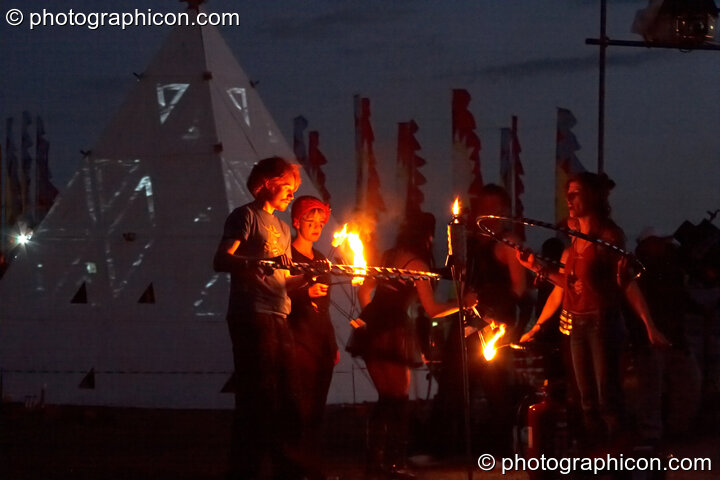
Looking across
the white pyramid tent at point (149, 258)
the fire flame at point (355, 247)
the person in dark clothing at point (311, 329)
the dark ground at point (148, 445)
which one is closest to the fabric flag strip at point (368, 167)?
the white pyramid tent at point (149, 258)

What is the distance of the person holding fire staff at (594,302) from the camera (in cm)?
746

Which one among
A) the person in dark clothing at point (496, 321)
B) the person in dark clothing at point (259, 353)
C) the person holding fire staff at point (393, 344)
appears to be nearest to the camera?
the person in dark clothing at point (259, 353)

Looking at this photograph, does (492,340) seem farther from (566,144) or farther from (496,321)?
(566,144)

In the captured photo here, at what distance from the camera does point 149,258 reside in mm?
15078

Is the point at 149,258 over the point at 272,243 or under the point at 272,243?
over

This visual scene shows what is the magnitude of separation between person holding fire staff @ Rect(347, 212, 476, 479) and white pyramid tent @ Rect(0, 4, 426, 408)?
20.6 feet

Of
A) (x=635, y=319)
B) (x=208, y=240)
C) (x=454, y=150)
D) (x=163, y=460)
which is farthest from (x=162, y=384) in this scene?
(x=454, y=150)

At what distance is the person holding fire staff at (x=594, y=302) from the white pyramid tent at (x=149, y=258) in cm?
755

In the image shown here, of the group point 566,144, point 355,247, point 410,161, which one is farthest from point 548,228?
point 410,161

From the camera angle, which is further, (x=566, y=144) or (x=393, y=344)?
(x=566, y=144)

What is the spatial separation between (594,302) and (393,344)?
1518mm

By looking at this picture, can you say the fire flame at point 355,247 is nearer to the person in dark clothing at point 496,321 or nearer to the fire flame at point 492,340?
the fire flame at point 492,340

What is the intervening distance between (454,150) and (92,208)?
48.1 feet

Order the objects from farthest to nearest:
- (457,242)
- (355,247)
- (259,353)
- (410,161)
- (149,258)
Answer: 1. (410,161)
2. (149,258)
3. (355,247)
4. (259,353)
5. (457,242)
